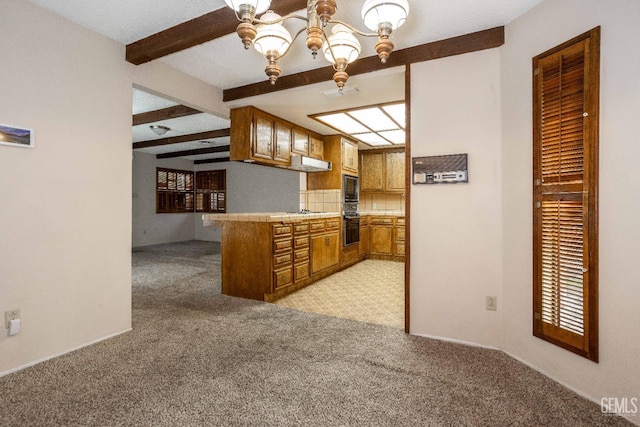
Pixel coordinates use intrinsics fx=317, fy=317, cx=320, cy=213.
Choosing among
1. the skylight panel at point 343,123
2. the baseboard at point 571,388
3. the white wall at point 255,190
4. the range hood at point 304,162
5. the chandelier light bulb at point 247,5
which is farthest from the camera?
the white wall at point 255,190

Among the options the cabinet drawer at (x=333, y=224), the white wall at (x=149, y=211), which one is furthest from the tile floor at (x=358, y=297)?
the white wall at (x=149, y=211)

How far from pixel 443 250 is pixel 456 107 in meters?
1.15

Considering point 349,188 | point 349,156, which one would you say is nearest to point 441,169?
point 349,188

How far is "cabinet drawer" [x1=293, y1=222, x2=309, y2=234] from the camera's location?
400 cm

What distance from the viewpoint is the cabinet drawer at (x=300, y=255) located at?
13.1 feet

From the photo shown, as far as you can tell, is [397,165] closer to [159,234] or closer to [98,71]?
[98,71]

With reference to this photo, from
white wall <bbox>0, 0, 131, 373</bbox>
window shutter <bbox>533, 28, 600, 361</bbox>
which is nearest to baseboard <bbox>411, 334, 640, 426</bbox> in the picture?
window shutter <bbox>533, 28, 600, 361</bbox>

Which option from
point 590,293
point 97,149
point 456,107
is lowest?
point 590,293

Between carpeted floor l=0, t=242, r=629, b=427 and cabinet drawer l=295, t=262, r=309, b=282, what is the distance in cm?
115

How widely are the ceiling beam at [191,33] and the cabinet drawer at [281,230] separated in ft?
6.42

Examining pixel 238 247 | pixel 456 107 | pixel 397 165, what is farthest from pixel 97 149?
pixel 397 165

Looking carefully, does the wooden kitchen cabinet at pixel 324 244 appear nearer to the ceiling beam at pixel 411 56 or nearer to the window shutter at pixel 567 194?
the ceiling beam at pixel 411 56

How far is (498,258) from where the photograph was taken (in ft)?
7.88

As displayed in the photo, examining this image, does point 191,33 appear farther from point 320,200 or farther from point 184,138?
point 184,138
